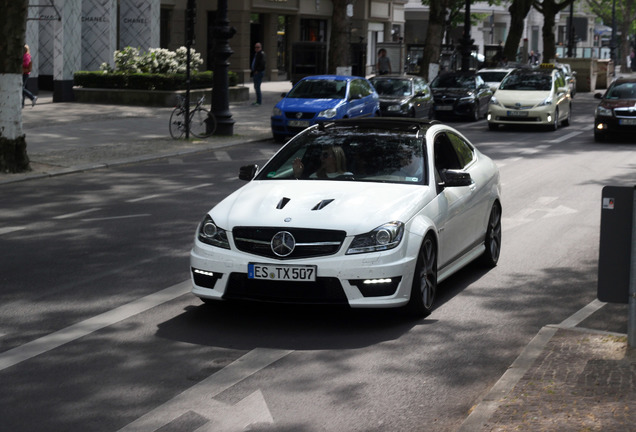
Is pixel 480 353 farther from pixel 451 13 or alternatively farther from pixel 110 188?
pixel 451 13

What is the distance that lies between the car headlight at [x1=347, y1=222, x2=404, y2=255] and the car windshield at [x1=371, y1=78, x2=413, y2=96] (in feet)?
75.7

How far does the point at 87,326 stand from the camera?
27.5ft

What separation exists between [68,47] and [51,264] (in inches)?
1057

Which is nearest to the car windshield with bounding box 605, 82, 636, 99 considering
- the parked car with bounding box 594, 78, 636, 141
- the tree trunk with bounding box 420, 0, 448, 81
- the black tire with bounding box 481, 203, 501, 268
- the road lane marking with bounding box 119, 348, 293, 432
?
the parked car with bounding box 594, 78, 636, 141

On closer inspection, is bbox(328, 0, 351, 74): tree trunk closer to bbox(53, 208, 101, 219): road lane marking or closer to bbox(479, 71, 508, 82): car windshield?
bbox(479, 71, 508, 82): car windshield

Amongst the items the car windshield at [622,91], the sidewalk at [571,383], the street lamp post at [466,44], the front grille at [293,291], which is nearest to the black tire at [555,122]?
the car windshield at [622,91]

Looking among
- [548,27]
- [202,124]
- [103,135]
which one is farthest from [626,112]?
[548,27]

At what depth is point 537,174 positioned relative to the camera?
65.7 feet

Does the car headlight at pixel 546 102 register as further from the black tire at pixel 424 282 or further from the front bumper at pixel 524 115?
the black tire at pixel 424 282

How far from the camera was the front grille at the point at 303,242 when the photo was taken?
815 cm

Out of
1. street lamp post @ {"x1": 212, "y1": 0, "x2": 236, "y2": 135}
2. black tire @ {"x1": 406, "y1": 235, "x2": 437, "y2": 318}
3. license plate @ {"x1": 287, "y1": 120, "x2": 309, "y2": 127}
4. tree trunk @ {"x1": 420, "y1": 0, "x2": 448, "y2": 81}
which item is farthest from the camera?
tree trunk @ {"x1": 420, "y1": 0, "x2": 448, "y2": 81}

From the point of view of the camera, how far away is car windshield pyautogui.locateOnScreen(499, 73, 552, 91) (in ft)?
103

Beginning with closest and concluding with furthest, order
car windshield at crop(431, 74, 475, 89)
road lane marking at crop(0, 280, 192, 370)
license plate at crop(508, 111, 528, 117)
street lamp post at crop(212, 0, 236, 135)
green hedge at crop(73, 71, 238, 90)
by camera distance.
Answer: road lane marking at crop(0, 280, 192, 370) → street lamp post at crop(212, 0, 236, 135) → license plate at crop(508, 111, 528, 117) → green hedge at crop(73, 71, 238, 90) → car windshield at crop(431, 74, 475, 89)

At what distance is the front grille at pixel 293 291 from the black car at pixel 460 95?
26.6 metres
